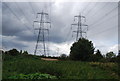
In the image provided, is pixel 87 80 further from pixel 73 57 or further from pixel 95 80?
pixel 73 57

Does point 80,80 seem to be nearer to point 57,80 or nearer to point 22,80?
point 57,80

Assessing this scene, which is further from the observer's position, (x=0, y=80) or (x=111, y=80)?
(x=111, y=80)

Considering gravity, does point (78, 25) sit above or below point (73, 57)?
above

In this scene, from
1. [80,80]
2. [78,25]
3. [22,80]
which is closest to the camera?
[22,80]

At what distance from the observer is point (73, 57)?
46.8 m

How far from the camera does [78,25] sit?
4431 cm

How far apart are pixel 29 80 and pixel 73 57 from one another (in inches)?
1484

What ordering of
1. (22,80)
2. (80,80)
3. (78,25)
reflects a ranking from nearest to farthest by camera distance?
1. (22,80)
2. (80,80)
3. (78,25)

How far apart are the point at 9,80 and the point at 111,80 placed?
19.7 feet

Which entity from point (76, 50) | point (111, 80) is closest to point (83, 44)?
point (76, 50)

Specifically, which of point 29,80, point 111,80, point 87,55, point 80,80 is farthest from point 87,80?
point 87,55

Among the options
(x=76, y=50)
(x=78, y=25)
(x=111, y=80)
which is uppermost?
(x=78, y=25)

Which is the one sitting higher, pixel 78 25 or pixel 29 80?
pixel 78 25

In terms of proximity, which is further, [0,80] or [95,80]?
[95,80]
